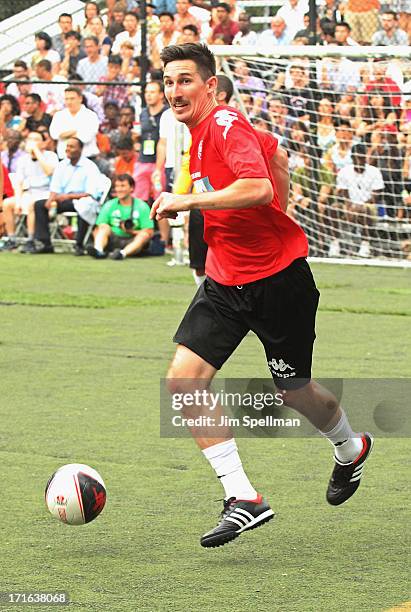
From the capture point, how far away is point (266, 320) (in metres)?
5.42

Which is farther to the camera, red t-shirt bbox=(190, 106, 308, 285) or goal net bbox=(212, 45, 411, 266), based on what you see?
goal net bbox=(212, 45, 411, 266)

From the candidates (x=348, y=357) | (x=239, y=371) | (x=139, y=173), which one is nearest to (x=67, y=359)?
(x=239, y=371)

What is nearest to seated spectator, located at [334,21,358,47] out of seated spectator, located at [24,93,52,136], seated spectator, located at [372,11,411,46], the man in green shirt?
seated spectator, located at [372,11,411,46]

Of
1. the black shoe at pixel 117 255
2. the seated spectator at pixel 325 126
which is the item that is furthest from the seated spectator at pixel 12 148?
the seated spectator at pixel 325 126

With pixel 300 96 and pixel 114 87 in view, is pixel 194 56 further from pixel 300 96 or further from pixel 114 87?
pixel 114 87

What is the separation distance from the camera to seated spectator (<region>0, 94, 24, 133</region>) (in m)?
20.0

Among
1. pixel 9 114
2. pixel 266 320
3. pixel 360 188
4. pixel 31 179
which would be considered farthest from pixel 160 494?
pixel 9 114

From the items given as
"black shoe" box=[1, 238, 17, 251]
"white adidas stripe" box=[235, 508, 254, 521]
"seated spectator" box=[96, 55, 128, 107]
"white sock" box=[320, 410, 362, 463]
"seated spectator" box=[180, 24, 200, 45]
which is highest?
"seated spectator" box=[180, 24, 200, 45]

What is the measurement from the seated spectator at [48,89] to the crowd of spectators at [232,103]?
0.08ft

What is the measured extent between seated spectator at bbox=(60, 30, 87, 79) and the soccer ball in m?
16.4

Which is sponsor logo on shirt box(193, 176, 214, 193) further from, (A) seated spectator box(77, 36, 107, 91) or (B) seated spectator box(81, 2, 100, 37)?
(B) seated spectator box(81, 2, 100, 37)

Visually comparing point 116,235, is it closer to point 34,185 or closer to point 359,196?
point 34,185

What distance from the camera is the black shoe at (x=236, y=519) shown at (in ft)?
16.3

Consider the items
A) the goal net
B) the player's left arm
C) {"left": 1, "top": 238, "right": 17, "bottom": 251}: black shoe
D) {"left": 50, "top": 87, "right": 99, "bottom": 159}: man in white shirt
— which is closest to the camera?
the player's left arm
